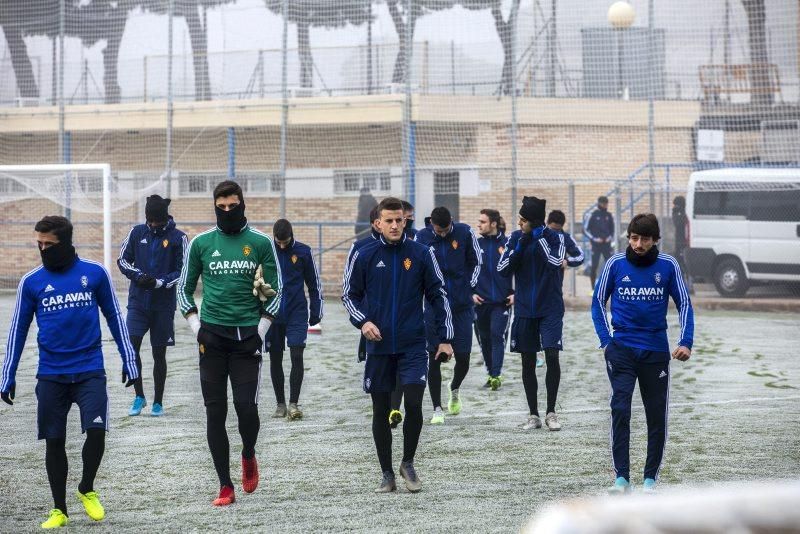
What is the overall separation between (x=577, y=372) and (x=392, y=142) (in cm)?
1582

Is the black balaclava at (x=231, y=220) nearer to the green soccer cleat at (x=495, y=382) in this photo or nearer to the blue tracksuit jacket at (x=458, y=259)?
the blue tracksuit jacket at (x=458, y=259)

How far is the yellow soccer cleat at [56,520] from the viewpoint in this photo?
6.40 meters

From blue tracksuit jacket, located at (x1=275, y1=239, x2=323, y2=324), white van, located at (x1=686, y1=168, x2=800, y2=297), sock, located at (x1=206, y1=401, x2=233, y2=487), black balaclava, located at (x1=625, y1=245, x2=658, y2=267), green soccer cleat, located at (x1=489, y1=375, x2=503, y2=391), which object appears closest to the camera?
sock, located at (x1=206, y1=401, x2=233, y2=487)

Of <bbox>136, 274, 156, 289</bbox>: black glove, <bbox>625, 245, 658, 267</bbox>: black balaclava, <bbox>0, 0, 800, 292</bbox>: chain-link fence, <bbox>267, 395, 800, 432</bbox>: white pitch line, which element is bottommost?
<bbox>267, 395, 800, 432</bbox>: white pitch line

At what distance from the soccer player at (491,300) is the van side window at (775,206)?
12560 mm

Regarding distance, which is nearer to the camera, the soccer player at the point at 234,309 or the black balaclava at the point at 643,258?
the soccer player at the point at 234,309

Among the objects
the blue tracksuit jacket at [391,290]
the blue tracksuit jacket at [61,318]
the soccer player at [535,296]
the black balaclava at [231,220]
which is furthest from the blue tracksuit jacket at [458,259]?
the blue tracksuit jacket at [61,318]

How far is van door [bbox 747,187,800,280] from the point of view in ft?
76.1

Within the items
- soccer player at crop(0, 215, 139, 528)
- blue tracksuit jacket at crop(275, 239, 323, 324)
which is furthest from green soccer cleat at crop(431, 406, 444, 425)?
soccer player at crop(0, 215, 139, 528)

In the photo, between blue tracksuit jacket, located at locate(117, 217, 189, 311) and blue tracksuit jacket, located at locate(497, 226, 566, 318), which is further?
blue tracksuit jacket, located at locate(117, 217, 189, 311)

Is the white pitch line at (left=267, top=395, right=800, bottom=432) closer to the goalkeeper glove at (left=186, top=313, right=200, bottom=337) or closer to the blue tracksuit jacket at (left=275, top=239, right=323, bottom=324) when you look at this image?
the blue tracksuit jacket at (left=275, top=239, right=323, bottom=324)

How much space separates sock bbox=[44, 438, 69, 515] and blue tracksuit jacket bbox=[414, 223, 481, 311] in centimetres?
469

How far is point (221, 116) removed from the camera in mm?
29000

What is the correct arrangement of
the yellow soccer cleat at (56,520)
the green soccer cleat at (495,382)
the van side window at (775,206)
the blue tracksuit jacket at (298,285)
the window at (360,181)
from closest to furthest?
the yellow soccer cleat at (56,520)
the blue tracksuit jacket at (298,285)
the green soccer cleat at (495,382)
the van side window at (775,206)
the window at (360,181)
